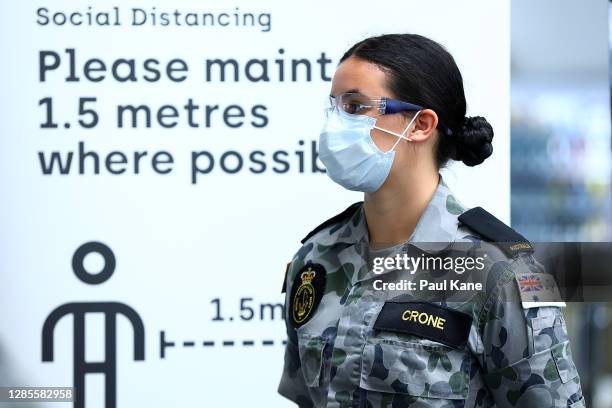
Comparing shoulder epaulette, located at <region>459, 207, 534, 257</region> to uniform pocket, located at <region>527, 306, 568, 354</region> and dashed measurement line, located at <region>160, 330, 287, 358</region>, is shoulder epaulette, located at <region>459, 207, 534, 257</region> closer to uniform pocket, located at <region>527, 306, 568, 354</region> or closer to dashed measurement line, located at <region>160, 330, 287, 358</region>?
uniform pocket, located at <region>527, 306, 568, 354</region>

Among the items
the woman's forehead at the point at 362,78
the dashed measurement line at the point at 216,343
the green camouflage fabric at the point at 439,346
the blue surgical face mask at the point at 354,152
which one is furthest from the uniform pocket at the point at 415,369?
the dashed measurement line at the point at 216,343

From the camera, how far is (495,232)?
4.34ft

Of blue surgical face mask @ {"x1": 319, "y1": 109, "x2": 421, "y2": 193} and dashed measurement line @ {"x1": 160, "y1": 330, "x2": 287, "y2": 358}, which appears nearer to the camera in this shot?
blue surgical face mask @ {"x1": 319, "y1": 109, "x2": 421, "y2": 193}

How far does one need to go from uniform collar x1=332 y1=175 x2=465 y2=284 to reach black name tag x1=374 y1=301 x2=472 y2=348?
0.09 metres

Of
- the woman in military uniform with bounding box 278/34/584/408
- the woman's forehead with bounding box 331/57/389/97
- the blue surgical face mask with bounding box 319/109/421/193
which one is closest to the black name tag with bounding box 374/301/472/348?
the woman in military uniform with bounding box 278/34/584/408

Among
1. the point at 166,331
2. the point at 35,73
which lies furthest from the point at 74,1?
the point at 166,331

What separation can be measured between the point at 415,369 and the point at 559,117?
4.33 ft

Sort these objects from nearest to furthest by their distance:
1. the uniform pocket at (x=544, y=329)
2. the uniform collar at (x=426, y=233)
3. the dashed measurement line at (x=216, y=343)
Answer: the uniform pocket at (x=544, y=329), the uniform collar at (x=426, y=233), the dashed measurement line at (x=216, y=343)

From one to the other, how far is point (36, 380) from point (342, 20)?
4.11 feet

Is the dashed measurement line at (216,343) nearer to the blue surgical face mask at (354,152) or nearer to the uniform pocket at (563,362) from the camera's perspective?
the blue surgical face mask at (354,152)

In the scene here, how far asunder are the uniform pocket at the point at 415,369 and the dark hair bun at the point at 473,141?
359 mm

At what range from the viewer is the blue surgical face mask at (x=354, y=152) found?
4.80 ft

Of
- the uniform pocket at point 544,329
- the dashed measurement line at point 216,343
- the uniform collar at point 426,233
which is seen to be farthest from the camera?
the dashed measurement line at point 216,343

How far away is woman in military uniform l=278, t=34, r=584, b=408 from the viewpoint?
1.25m
